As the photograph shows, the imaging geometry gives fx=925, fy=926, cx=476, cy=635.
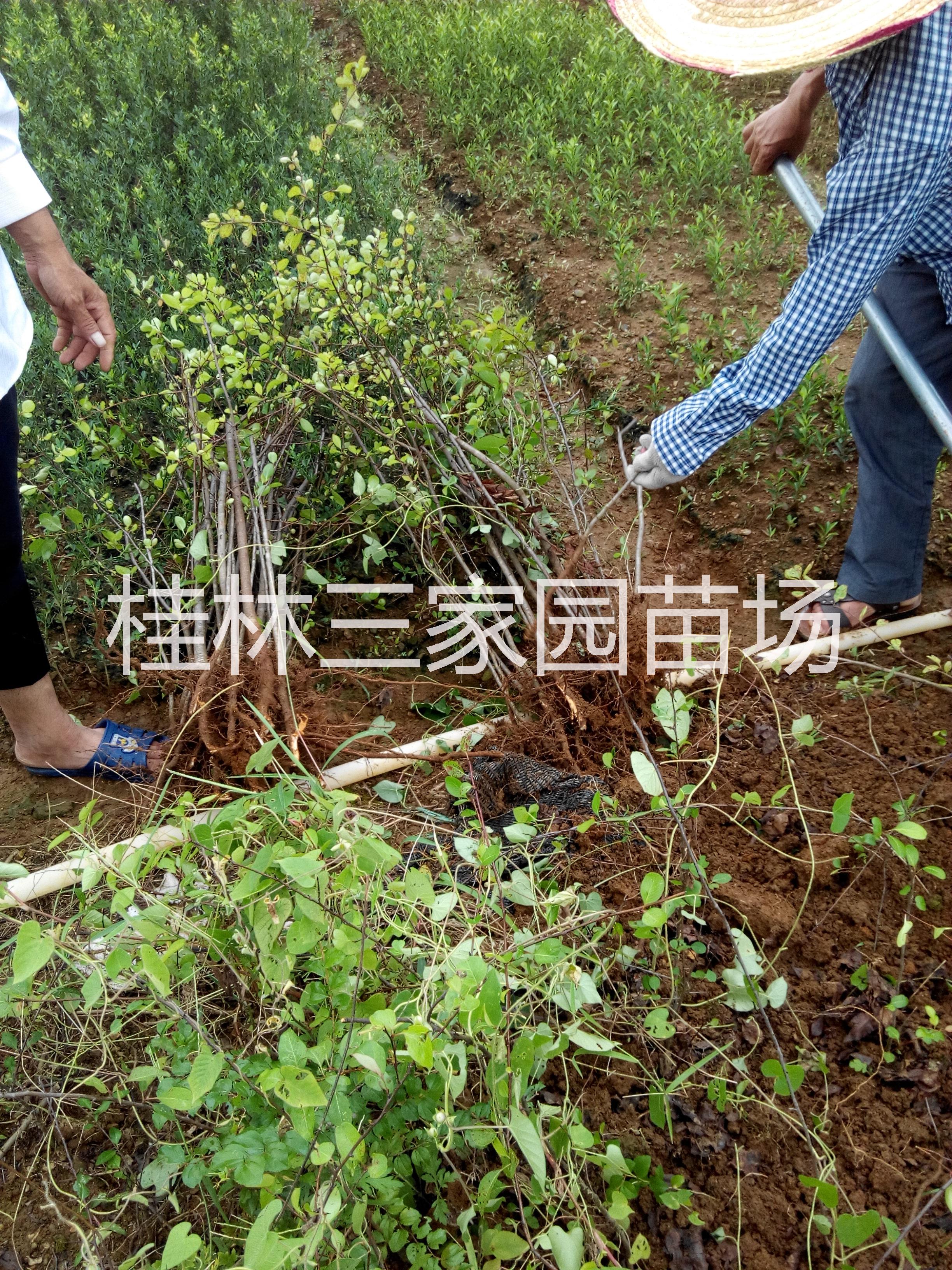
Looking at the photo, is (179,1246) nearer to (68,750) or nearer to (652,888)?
(652,888)

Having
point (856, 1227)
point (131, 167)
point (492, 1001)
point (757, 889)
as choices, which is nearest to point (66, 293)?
point (492, 1001)

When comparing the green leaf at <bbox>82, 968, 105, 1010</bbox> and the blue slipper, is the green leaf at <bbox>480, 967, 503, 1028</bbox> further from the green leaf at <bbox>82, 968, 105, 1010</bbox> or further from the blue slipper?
the blue slipper

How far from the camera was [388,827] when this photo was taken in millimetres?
1980

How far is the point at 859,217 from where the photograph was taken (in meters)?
1.76

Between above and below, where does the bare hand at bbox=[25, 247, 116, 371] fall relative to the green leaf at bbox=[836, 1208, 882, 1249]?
above

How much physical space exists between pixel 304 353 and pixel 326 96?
340 cm

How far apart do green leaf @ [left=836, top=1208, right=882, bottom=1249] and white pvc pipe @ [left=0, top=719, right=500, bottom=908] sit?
3.36 ft

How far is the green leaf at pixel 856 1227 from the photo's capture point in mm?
1143

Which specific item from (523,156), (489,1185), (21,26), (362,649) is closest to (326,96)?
(523,156)

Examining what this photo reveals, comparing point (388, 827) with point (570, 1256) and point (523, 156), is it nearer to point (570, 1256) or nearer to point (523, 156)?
point (570, 1256)

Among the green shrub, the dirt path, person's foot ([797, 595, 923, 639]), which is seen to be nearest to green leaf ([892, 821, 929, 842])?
the dirt path

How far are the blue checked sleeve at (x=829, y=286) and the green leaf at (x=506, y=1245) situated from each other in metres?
1.41

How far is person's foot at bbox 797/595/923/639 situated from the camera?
2.58 meters

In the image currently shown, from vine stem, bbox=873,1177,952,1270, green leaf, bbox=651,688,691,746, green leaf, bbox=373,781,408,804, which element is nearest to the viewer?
vine stem, bbox=873,1177,952,1270
